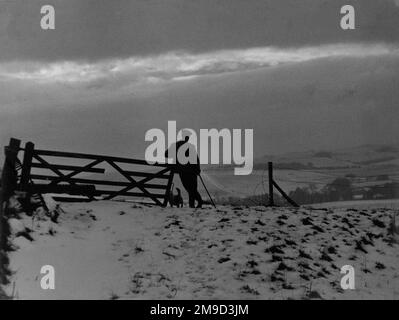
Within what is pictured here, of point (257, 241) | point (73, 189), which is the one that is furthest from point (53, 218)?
point (257, 241)

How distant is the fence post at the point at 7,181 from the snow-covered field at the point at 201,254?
0.94 ft

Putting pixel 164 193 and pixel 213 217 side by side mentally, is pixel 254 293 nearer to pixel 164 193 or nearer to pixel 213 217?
pixel 213 217

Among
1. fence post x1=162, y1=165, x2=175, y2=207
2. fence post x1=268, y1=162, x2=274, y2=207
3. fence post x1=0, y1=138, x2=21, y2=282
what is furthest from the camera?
fence post x1=268, y1=162, x2=274, y2=207

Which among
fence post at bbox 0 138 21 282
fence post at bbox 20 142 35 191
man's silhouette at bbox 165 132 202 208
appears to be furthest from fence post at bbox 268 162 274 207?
fence post at bbox 0 138 21 282

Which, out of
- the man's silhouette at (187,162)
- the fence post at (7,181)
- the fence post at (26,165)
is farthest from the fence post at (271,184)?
the fence post at (7,181)

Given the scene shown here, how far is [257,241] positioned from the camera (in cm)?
993

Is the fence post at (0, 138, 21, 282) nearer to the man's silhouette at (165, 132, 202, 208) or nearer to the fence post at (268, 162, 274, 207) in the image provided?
the man's silhouette at (165, 132, 202, 208)

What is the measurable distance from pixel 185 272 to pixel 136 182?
5653mm

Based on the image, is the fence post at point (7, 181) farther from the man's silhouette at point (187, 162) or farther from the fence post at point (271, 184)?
the fence post at point (271, 184)

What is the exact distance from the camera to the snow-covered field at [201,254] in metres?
7.82

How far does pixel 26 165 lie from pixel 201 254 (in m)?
5.28

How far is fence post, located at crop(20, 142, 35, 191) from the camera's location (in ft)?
37.0

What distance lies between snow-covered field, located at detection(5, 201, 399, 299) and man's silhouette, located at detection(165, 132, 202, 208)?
6.72ft

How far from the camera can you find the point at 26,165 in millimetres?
11422
